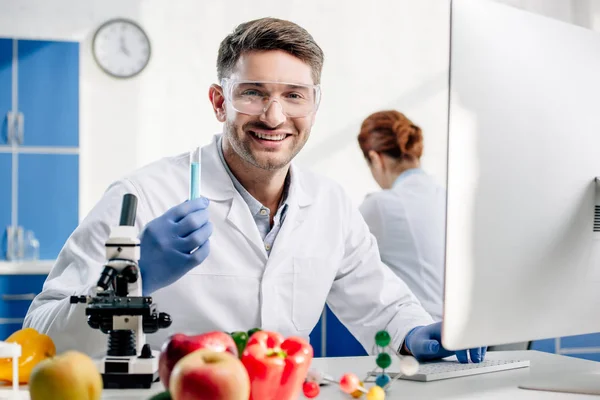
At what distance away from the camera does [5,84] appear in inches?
150

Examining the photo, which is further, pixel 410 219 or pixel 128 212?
pixel 410 219

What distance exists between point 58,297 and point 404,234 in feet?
5.36

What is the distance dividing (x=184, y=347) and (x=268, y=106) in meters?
0.90

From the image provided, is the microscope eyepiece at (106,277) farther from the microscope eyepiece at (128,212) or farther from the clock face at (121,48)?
the clock face at (121,48)

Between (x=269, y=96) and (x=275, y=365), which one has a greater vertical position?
(x=269, y=96)

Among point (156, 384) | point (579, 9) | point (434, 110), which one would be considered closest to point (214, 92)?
point (156, 384)

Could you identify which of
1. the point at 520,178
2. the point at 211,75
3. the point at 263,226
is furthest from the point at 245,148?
the point at 211,75

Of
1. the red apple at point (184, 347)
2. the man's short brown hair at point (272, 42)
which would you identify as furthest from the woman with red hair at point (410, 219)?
the red apple at point (184, 347)

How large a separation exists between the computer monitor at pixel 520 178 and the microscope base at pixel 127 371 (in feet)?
1.57

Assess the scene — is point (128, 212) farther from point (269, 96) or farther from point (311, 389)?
point (269, 96)

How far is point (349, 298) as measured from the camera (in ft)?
6.46

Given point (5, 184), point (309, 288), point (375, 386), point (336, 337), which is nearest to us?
point (375, 386)

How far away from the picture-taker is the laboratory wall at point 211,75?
174 inches

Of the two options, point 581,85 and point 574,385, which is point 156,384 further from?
point 581,85
